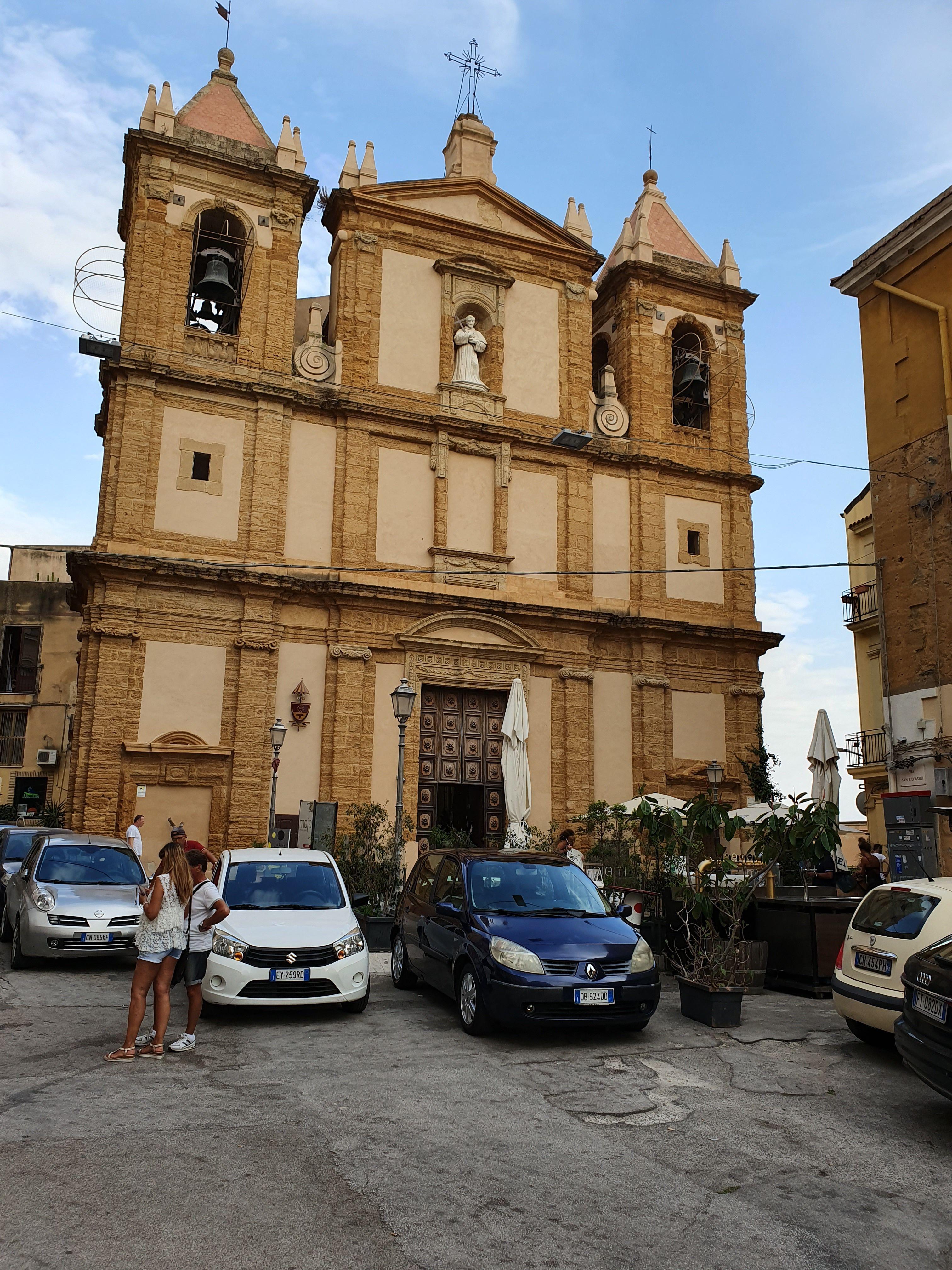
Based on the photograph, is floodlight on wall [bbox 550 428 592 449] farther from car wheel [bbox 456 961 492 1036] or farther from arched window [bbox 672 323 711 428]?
car wheel [bbox 456 961 492 1036]

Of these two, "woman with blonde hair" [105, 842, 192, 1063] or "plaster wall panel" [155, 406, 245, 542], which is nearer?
→ "woman with blonde hair" [105, 842, 192, 1063]

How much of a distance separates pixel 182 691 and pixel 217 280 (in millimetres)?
9422

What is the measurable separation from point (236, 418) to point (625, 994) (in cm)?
1744

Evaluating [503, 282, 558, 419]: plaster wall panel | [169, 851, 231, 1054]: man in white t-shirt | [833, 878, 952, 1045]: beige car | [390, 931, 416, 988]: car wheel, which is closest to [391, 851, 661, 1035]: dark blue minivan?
[390, 931, 416, 988]: car wheel

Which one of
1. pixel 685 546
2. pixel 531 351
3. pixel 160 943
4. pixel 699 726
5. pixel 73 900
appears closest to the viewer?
pixel 160 943

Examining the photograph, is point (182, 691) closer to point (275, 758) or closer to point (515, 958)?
point (275, 758)

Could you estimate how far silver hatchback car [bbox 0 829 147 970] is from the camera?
37.2 ft

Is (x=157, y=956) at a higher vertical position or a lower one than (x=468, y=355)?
lower

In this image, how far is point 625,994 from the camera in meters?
8.24

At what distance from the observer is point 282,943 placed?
8.91 m

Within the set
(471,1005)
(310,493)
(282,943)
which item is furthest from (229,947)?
(310,493)

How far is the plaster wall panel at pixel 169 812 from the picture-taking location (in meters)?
19.8

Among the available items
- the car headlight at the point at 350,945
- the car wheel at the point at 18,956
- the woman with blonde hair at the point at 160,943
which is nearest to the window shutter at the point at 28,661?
the car wheel at the point at 18,956

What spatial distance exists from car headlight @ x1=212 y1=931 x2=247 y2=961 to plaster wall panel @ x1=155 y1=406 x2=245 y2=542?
A: 13.9 meters
